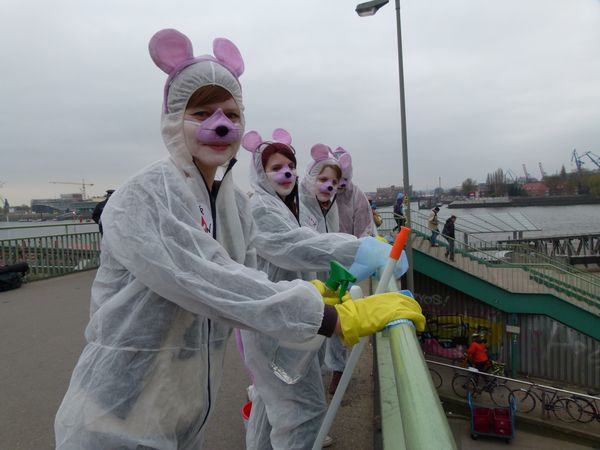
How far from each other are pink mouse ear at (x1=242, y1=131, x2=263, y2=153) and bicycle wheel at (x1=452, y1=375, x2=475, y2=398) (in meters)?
10.4

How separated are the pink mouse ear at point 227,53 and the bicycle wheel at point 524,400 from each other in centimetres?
1148

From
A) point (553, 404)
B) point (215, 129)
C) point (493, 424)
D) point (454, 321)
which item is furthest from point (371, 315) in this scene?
point (454, 321)

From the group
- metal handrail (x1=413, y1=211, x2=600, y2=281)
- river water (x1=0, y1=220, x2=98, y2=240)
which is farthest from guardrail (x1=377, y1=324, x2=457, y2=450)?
metal handrail (x1=413, y1=211, x2=600, y2=281)

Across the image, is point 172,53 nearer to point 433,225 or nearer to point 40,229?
point 40,229

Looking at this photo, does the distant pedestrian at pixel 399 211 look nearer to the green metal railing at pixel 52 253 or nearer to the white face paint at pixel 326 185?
the green metal railing at pixel 52 253

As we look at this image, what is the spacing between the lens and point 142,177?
1229mm

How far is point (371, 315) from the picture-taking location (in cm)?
117

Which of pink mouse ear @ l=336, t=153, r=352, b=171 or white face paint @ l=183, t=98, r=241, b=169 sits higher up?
pink mouse ear @ l=336, t=153, r=352, b=171

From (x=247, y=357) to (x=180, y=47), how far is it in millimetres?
1483

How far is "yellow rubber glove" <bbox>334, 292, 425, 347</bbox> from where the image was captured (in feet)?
3.79

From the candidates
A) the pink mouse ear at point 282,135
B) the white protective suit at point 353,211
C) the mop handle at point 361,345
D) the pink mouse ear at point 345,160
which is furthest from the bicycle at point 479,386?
the mop handle at point 361,345

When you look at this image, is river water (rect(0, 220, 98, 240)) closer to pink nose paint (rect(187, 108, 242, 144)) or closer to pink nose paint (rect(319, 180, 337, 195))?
pink nose paint (rect(319, 180, 337, 195))

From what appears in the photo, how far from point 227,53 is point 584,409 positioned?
12.6 meters

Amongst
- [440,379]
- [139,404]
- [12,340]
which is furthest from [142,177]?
[440,379]
